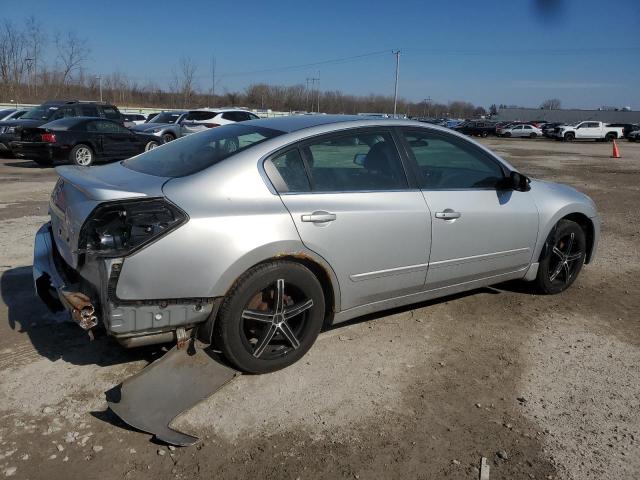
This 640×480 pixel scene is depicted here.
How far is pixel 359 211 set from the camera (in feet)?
11.2

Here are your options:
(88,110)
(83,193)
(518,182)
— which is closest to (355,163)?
(518,182)

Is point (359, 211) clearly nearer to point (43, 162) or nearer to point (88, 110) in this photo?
point (43, 162)

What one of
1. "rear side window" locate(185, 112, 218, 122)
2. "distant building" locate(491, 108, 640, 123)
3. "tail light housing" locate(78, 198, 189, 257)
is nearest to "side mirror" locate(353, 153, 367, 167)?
"tail light housing" locate(78, 198, 189, 257)

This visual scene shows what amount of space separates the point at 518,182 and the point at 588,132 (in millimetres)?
48743

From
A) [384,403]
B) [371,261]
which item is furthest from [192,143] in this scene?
[384,403]

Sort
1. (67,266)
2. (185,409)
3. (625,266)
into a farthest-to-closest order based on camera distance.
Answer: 1. (625,266)
2. (67,266)
3. (185,409)

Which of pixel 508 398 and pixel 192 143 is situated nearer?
pixel 508 398

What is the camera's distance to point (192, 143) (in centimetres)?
386

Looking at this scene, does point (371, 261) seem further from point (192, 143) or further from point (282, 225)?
point (192, 143)

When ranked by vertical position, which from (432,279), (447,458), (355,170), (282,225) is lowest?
(447,458)

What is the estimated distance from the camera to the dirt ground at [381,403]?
2.55 meters

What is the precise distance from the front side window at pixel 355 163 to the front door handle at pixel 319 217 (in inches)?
7.3

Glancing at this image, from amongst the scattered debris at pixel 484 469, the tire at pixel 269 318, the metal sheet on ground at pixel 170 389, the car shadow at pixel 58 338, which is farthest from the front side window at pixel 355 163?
the scattered debris at pixel 484 469

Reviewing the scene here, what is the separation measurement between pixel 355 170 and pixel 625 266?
4068 mm
